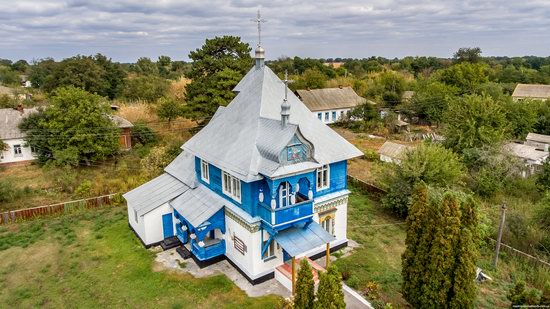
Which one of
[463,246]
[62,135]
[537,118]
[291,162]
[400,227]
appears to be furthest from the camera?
[537,118]

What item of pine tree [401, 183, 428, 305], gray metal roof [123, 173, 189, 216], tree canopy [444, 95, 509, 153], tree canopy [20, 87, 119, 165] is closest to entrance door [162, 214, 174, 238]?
gray metal roof [123, 173, 189, 216]

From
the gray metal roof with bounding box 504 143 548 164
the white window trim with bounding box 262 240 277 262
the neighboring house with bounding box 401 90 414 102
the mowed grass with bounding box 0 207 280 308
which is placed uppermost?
the neighboring house with bounding box 401 90 414 102

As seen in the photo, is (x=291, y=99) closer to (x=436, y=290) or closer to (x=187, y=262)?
(x=187, y=262)

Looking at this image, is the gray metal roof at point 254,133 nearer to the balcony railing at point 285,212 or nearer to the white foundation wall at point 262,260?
the balcony railing at point 285,212

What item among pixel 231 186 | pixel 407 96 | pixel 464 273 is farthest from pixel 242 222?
pixel 407 96

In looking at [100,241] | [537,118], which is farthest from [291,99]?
[537,118]

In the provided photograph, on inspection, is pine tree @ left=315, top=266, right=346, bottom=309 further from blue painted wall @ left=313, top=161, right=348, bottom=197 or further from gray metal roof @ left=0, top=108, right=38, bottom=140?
gray metal roof @ left=0, top=108, right=38, bottom=140
